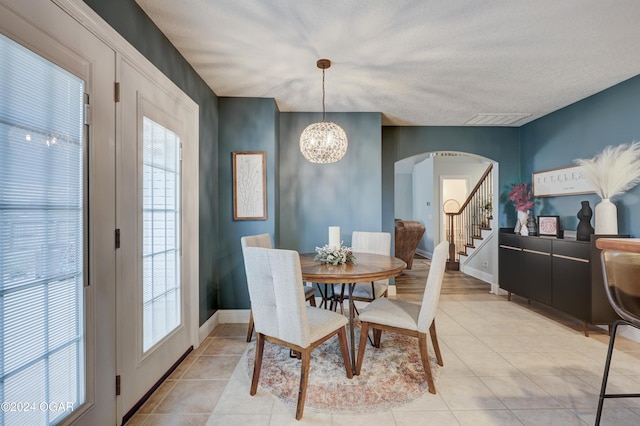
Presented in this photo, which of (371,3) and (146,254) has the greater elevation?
(371,3)

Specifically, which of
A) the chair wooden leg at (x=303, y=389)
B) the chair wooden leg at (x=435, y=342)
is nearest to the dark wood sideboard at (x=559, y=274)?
the chair wooden leg at (x=435, y=342)

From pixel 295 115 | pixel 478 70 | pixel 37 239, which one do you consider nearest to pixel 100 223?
pixel 37 239

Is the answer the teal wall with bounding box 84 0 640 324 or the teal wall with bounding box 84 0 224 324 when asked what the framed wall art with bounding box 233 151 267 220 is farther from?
the teal wall with bounding box 84 0 224 324

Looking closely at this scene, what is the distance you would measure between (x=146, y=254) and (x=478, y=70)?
3112mm

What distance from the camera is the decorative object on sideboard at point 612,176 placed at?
2.70 metres

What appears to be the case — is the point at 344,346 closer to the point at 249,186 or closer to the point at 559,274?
the point at 249,186

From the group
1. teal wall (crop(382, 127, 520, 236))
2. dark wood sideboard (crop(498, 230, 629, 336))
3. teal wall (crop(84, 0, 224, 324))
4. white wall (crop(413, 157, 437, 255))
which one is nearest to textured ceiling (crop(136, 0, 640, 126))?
teal wall (crop(84, 0, 224, 324))

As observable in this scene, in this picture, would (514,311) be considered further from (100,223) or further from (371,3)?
(100,223)

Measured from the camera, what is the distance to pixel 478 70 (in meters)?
2.63

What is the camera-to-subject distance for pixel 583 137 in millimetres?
3369

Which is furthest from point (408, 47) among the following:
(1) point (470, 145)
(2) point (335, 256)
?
(1) point (470, 145)

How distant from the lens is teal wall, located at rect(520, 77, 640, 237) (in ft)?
9.34

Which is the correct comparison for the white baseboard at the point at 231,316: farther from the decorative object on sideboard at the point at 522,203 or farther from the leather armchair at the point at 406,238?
the decorative object on sideboard at the point at 522,203

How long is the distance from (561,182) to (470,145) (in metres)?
1.26
